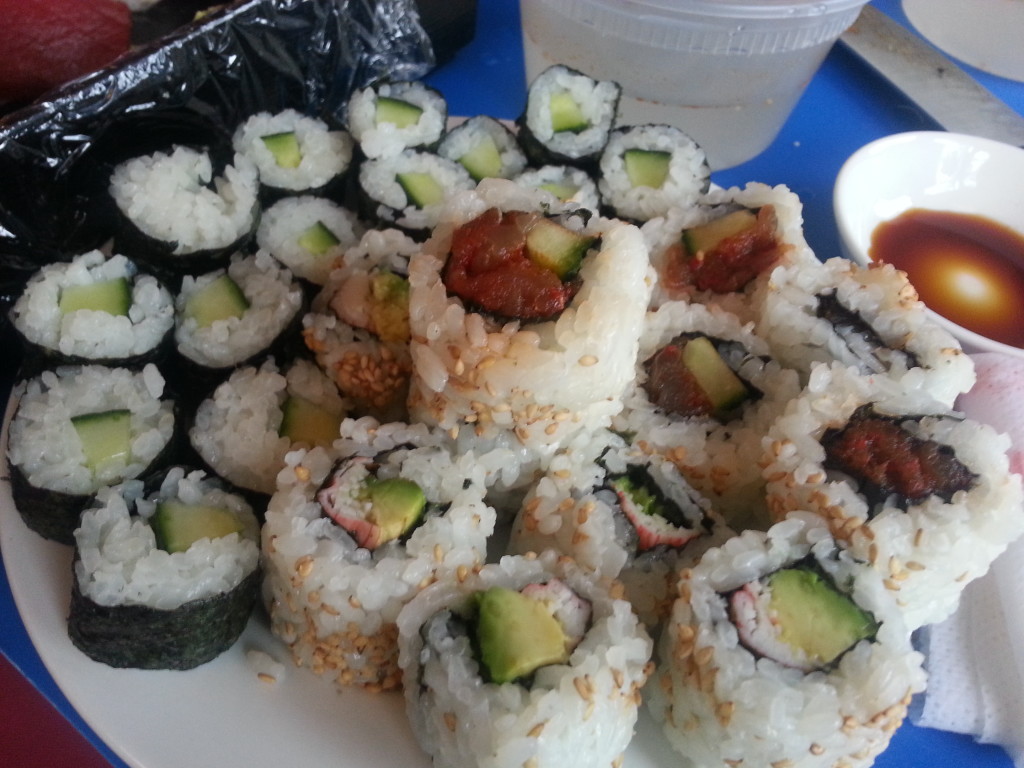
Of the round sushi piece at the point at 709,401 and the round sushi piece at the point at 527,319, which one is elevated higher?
the round sushi piece at the point at 527,319

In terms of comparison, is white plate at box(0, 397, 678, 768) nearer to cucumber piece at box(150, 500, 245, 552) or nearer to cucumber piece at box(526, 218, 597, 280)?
cucumber piece at box(150, 500, 245, 552)

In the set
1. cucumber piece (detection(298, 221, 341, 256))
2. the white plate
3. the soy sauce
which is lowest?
the soy sauce

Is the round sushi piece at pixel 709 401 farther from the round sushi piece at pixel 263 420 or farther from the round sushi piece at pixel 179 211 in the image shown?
the round sushi piece at pixel 179 211

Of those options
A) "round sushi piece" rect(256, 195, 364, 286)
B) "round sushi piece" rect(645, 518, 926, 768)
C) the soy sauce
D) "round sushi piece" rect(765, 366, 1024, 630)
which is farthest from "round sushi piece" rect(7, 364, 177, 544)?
the soy sauce

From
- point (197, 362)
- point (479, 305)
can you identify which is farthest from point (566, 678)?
point (197, 362)

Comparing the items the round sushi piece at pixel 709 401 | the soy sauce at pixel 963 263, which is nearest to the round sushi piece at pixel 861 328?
the round sushi piece at pixel 709 401

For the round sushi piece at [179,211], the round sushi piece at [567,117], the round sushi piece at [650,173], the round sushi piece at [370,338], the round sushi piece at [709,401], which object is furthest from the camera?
the round sushi piece at [567,117]

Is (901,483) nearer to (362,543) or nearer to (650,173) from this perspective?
(362,543)
